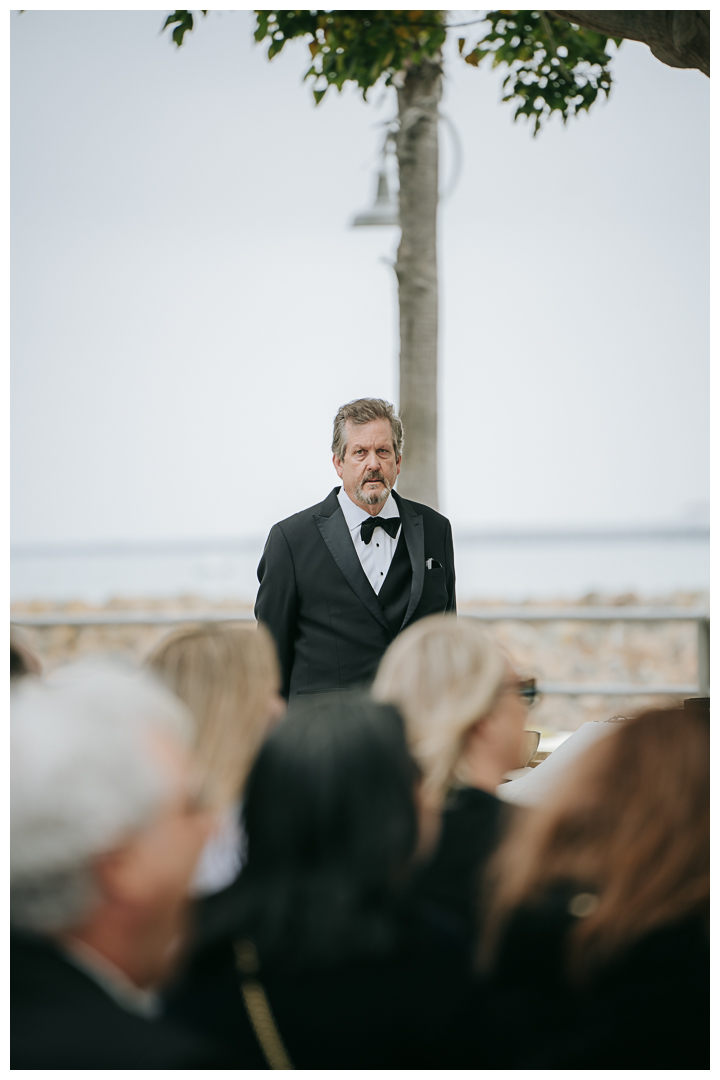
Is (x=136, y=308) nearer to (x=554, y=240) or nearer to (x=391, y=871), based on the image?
(x=554, y=240)

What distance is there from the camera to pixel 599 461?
23375 mm

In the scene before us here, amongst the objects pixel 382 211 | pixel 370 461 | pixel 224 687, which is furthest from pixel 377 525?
pixel 382 211

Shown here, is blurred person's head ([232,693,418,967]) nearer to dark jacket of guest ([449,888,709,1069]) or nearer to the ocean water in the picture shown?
dark jacket of guest ([449,888,709,1069])

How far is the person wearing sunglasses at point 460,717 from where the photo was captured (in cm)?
136

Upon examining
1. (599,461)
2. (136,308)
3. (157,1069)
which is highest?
(136,308)

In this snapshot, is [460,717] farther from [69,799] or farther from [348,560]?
[348,560]

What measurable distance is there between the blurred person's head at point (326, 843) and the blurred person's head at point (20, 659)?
2.54 ft

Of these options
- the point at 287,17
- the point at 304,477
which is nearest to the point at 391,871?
the point at 287,17

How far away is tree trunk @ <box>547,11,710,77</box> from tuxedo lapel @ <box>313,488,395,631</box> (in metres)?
1.38

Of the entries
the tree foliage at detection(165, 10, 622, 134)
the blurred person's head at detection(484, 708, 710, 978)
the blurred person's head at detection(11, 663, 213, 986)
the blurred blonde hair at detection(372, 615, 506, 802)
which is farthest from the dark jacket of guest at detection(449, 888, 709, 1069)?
the tree foliage at detection(165, 10, 622, 134)

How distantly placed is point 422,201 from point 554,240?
53.6ft

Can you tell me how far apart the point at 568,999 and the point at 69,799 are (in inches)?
24.4

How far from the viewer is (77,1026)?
96 cm

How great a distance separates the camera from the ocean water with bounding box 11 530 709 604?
2250 centimetres
